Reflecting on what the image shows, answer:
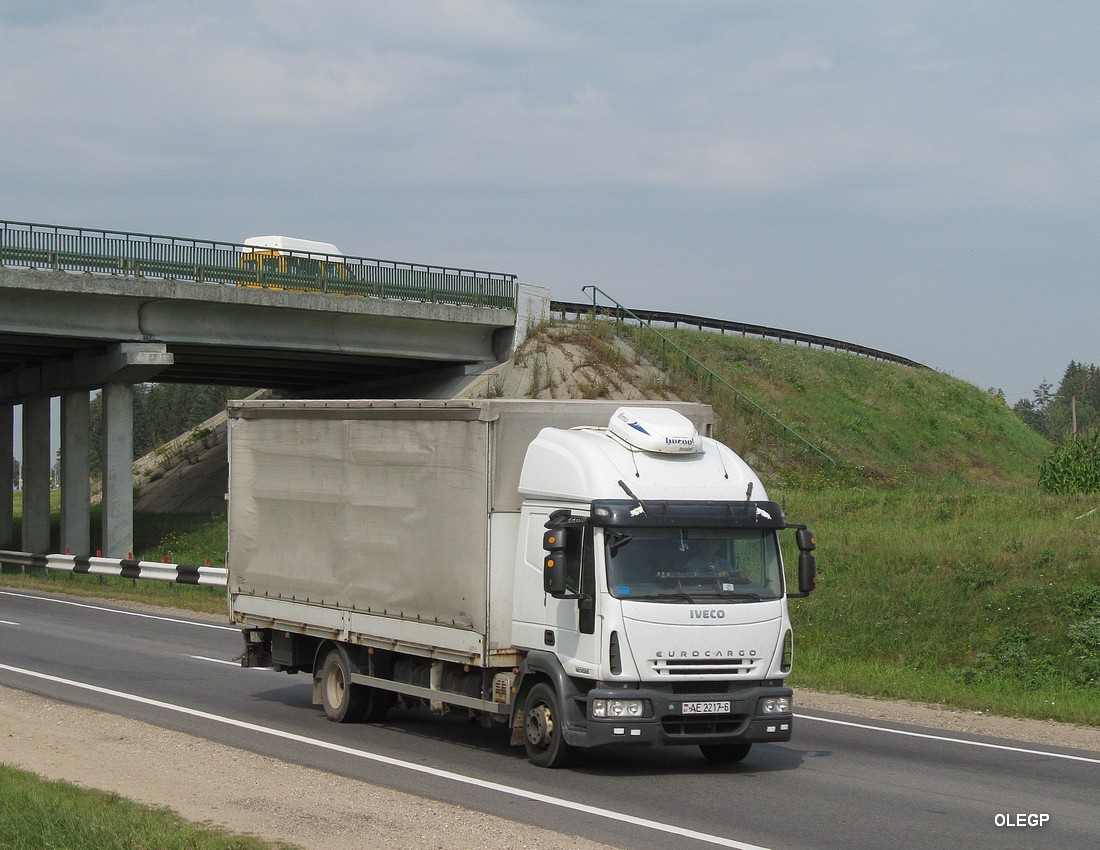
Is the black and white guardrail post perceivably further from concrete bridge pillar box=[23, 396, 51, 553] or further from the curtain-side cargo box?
the curtain-side cargo box

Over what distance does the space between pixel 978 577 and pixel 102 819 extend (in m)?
15.8

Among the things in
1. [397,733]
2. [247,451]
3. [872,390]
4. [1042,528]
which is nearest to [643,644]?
[397,733]

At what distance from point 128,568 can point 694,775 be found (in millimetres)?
23758

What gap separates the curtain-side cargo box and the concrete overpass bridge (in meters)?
20.5

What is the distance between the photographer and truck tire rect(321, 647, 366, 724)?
532 inches

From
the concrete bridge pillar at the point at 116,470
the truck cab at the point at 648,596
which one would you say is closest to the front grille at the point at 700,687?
the truck cab at the point at 648,596

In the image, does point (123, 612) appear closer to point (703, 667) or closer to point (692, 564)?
point (692, 564)

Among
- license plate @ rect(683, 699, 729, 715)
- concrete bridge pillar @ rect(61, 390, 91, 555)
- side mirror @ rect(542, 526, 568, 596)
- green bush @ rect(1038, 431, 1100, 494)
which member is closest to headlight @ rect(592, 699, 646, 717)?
license plate @ rect(683, 699, 729, 715)

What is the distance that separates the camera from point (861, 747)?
12797 millimetres

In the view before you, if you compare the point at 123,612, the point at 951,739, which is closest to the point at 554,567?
the point at 951,739

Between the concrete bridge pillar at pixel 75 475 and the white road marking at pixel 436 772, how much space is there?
25.0 meters

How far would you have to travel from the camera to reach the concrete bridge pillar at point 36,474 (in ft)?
145

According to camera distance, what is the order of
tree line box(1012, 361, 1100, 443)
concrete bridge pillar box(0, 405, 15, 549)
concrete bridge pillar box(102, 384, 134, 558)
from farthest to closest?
1. tree line box(1012, 361, 1100, 443)
2. concrete bridge pillar box(0, 405, 15, 549)
3. concrete bridge pillar box(102, 384, 134, 558)

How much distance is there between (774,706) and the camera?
10883 mm
